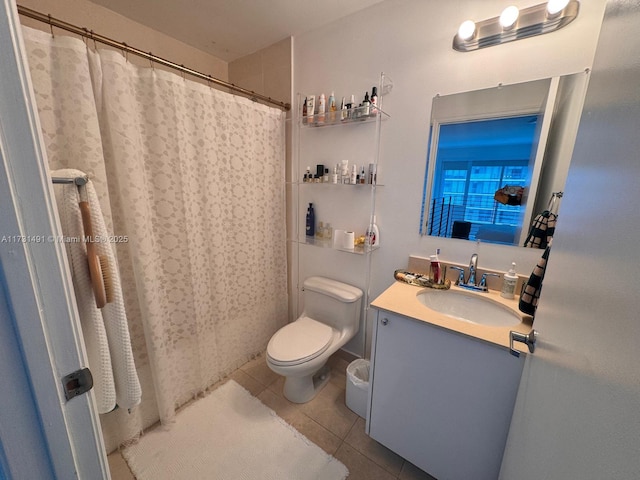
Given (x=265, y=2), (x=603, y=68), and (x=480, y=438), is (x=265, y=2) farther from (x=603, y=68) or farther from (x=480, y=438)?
(x=480, y=438)

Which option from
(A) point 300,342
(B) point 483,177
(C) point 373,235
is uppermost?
(B) point 483,177

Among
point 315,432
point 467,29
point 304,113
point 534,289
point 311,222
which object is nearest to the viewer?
point 534,289

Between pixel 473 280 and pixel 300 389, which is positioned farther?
pixel 300 389

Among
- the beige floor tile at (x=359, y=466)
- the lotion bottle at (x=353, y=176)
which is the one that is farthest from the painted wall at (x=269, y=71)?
the beige floor tile at (x=359, y=466)

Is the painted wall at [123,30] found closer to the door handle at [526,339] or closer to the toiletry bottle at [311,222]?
the toiletry bottle at [311,222]

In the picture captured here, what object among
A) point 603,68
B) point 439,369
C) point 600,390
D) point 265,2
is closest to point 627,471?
point 600,390

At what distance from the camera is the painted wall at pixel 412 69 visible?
1.13 metres

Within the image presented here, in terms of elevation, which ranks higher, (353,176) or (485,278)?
(353,176)

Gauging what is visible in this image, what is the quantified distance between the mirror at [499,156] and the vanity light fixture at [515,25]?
204 millimetres

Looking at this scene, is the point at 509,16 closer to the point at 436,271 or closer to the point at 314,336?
the point at 436,271

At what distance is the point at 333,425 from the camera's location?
1.48 m

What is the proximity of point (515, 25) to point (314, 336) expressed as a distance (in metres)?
1.91

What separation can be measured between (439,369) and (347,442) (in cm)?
76

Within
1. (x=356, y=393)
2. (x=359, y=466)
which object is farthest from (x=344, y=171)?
(x=359, y=466)
